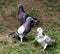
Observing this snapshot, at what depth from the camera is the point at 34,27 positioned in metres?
10.0

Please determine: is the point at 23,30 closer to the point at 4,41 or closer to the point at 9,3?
the point at 4,41

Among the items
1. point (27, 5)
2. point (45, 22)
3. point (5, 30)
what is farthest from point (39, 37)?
point (27, 5)

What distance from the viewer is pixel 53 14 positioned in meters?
11.2

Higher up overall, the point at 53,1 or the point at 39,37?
the point at 39,37

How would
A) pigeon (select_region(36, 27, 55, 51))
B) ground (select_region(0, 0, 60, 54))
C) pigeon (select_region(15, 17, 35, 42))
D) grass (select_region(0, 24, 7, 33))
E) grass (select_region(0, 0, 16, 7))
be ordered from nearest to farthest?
pigeon (select_region(36, 27, 55, 51))
ground (select_region(0, 0, 60, 54))
pigeon (select_region(15, 17, 35, 42))
grass (select_region(0, 24, 7, 33))
grass (select_region(0, 0, 16, 7))

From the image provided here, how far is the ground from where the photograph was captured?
822cm

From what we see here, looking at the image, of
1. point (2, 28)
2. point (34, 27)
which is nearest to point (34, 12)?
point (34, 27)

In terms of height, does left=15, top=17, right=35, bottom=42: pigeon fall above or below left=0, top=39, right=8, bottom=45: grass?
above

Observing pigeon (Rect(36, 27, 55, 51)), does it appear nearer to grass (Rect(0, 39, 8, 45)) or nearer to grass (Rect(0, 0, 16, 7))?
grass (Rect(0, 39, 8, 45))

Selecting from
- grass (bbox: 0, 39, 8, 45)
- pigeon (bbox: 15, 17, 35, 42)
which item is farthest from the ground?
pigeon (bbox: 15, 17, 35, 42)

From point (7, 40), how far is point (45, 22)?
82.7 inches

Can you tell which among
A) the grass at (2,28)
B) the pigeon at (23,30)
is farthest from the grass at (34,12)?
the pigeon at (23,30)

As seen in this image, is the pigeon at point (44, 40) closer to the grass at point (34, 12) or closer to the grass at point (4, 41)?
the grass at point (4, 41)

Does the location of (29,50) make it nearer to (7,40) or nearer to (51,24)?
(7,40)
